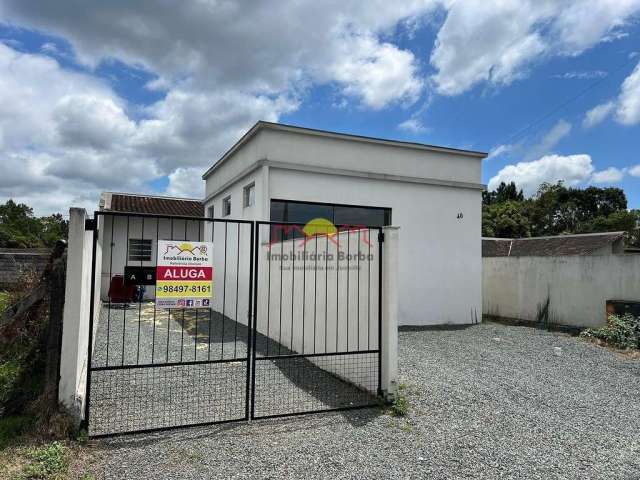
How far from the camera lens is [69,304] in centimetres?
381

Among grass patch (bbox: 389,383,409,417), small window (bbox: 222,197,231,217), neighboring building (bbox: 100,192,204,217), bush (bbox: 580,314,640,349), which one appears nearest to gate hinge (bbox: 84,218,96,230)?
grass patch (bbox: 389,383,409,417)

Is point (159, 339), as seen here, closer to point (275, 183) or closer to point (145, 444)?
point (275, 183)

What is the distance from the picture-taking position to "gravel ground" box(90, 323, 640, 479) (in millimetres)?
3453

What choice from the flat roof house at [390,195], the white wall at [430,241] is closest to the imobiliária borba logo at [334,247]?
the flat roof house at [390,195]

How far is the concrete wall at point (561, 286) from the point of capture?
10719 millimetres

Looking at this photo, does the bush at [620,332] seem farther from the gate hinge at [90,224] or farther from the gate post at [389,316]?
the gate hinge at [90,224]

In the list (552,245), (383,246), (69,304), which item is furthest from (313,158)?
(552,245)

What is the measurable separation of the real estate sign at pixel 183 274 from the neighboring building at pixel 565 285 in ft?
33.6

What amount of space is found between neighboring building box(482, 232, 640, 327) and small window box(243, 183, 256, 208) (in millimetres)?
8568

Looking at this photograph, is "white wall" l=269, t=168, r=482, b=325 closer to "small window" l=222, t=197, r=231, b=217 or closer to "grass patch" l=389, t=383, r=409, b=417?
"small window" l=222, t=197, r=231, b=217

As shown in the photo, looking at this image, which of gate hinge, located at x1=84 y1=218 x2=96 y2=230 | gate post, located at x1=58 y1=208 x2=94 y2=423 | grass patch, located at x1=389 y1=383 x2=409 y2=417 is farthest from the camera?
grass patch, located at x1=389 y1=383 x2=409 y2=417

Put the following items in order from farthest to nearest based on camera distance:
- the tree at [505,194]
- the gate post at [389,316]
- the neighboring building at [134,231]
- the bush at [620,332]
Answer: the tree at [505,194]
the neighboring building at [134,231]
the bush at [620,332]
the gate post at [389,316]

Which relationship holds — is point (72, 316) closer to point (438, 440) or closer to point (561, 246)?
point (438, 440)

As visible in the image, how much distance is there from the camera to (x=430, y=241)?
11.5m
